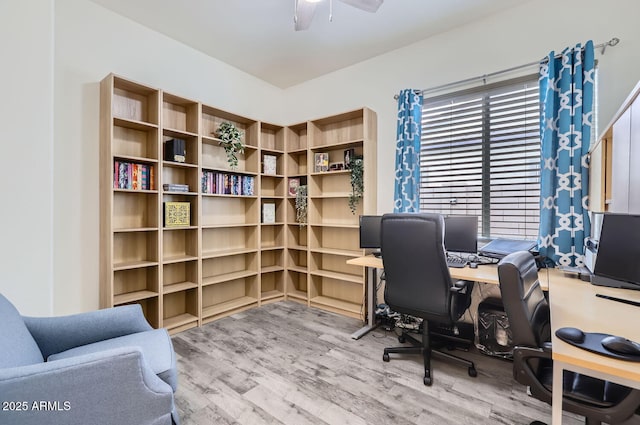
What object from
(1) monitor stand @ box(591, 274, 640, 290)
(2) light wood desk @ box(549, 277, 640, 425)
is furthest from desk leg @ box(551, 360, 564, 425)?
(1) monitor stand @ box(591, 274, 640, 290)

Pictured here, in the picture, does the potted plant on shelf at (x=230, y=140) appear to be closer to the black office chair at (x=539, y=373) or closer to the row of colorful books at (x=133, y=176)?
the row of colorful books at (x=133, y=176)

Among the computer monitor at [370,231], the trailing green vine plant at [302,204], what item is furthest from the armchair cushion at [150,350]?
the trailing green vine plant at [302,204]

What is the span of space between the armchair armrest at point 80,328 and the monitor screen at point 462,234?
97.7 inches

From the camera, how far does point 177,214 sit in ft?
9.59

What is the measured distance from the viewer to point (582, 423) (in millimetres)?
1646

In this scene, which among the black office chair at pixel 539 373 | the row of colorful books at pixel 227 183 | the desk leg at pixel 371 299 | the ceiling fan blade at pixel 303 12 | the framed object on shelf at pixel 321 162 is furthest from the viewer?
the framed object on shelf at pixel 321 162

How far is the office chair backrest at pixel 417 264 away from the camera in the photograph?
1974 mm

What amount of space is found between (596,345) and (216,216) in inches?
132

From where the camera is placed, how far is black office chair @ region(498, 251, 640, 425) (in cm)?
107

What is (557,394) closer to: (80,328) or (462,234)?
(462,234)

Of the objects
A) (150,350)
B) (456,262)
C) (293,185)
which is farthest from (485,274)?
(293,185)

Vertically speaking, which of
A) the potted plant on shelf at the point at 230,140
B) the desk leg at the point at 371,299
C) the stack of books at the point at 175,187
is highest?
the potted plant on shelf at the point at 230,140

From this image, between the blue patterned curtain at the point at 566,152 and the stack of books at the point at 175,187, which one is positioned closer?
the blue patterned curtain at the point at 566,152

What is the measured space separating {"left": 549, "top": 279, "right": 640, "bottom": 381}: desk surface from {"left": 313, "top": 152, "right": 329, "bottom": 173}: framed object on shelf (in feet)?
8.22
